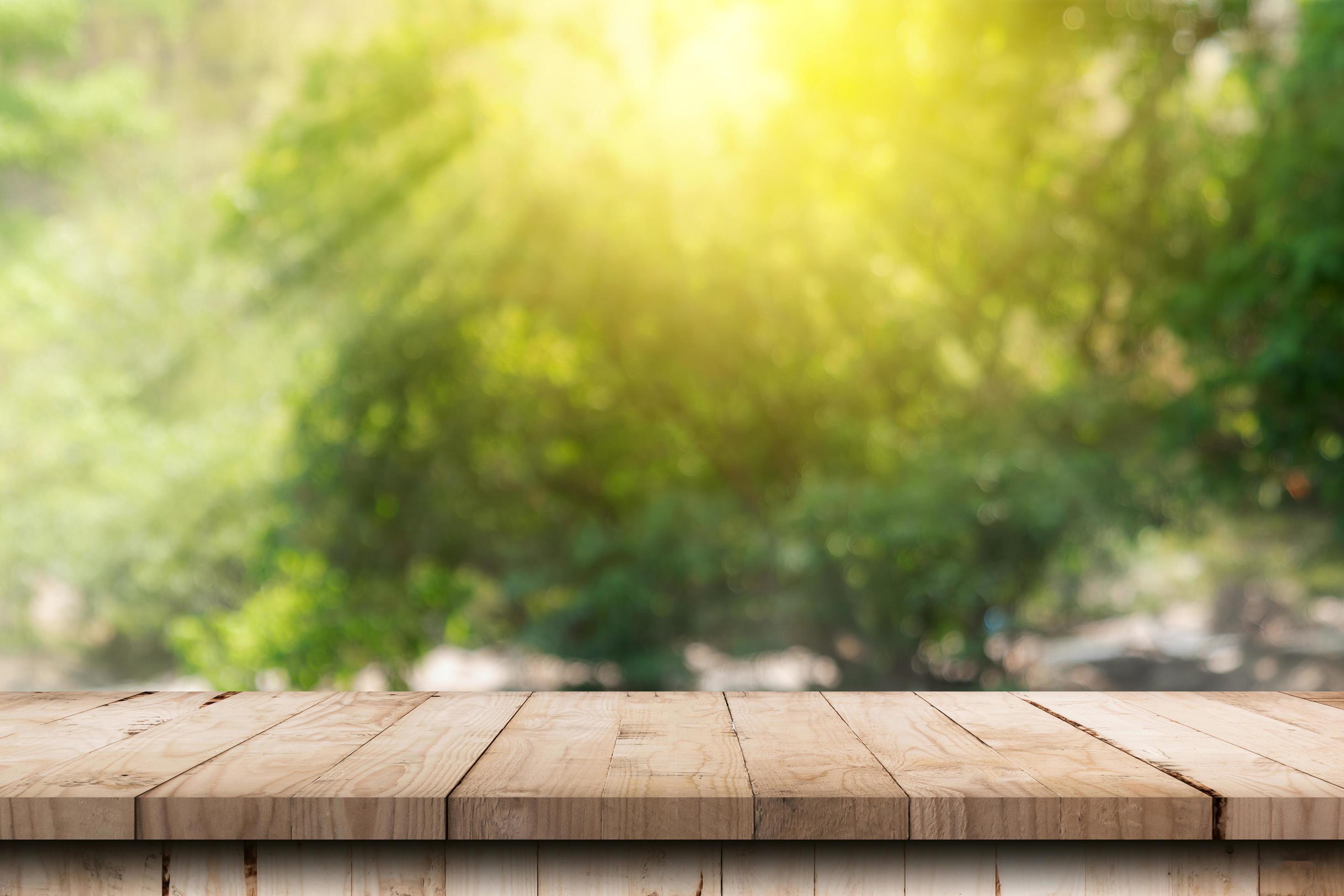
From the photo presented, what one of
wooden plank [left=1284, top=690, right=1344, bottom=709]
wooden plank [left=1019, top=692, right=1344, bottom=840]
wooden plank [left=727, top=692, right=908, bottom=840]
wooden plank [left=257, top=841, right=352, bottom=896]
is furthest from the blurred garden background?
wooden plank [left=257, top=841, right=352, bottom=896]

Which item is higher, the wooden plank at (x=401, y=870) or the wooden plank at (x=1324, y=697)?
the wooden plank at (x=1324, y=697)

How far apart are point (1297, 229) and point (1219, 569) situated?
1447 mm

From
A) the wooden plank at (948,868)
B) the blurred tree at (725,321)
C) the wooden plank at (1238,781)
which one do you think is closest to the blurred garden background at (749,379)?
the blurred tree at (725,321)

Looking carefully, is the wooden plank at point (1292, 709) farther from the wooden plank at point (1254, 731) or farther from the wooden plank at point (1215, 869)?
the wooden plank at point (1215, 869)

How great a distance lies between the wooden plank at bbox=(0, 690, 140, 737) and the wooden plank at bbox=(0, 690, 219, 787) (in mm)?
11

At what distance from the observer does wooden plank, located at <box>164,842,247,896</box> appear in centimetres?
78

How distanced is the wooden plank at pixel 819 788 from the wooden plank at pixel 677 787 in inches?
0.5

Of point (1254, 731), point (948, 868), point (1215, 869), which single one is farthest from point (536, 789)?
point (1254, 731)

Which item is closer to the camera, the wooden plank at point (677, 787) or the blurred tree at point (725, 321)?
the wooden plank at point (677, 787)

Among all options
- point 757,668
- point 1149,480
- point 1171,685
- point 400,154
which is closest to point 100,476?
point 400,154

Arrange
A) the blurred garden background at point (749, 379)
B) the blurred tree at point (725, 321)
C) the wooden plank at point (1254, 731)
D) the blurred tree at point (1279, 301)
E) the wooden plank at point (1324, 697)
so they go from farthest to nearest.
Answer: the blurred tree at point (725, 321) < the blurred garden background at point (749, 379) < the blurred tree at point (1279, 301) < the wooden plank at point (1324, 697) < the wooden plank at point (1254, 731)

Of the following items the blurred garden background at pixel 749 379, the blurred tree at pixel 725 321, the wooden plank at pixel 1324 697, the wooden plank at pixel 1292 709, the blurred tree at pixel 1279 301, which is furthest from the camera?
the blurred tree at pixel 725 321

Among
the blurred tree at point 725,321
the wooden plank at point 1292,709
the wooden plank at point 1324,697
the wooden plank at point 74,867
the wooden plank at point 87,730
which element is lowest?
the wooden plank at point 74,867

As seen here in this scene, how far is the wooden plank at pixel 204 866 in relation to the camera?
0.78 m
